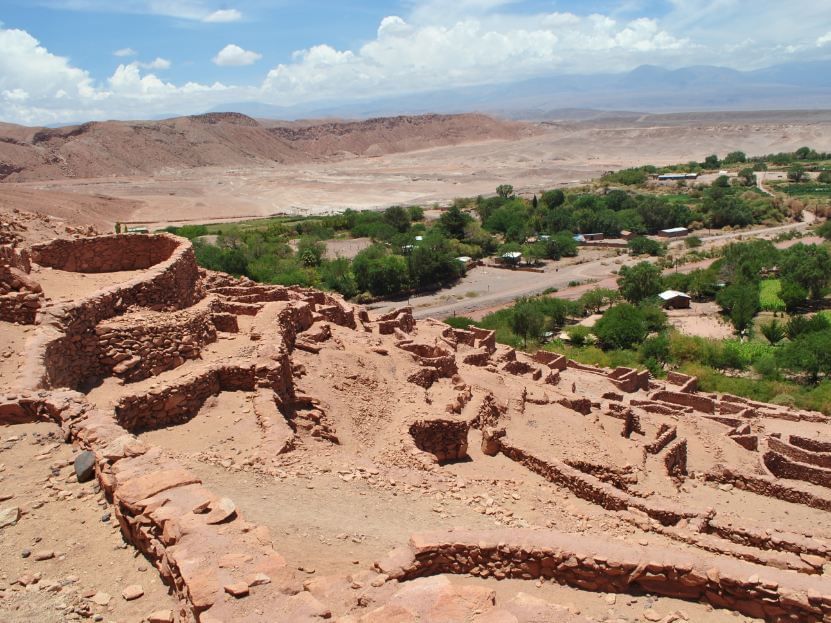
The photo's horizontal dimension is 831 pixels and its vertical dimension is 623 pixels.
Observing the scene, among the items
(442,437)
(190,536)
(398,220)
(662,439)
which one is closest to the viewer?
(190,536)

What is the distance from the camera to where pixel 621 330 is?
38.3 meters

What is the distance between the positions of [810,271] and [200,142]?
127282mm

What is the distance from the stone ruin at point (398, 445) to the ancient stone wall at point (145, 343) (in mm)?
40

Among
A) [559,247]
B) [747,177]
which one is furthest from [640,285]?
[747,177]

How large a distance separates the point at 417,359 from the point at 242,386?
6.52m

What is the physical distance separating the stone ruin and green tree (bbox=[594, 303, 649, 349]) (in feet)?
42.6

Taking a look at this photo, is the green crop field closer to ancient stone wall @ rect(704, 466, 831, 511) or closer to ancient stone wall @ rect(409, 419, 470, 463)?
ancient stone wall @ rect(704, 466, 831, 511)

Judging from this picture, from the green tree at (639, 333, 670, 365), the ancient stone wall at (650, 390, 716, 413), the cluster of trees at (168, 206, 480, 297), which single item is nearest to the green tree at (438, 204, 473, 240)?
the cluster of trees at (168, 206, 480, 297)

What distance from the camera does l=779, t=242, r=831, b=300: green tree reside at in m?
47.1

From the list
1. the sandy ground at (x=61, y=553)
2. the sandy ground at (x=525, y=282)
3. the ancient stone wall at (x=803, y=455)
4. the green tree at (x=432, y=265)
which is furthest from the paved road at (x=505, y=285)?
the sandy ground at (x=61, y=553)

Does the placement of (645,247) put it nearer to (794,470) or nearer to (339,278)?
(339,278)

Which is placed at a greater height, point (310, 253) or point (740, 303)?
point (310, 253)

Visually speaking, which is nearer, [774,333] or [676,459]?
[676,459]

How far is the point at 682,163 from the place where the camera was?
138 metres
